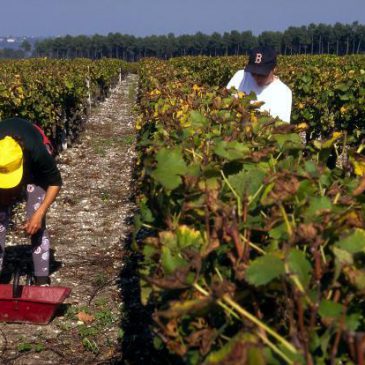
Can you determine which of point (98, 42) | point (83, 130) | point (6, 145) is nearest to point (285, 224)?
point (6, 145)

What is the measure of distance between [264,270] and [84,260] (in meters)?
4.97

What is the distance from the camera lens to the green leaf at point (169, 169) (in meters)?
2.19

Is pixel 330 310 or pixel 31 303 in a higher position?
pixel 330 310

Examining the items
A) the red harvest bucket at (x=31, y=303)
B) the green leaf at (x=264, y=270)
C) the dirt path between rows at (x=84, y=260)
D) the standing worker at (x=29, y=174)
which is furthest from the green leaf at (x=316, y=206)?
Result: the red harvest bucket at (x=31, y=303)

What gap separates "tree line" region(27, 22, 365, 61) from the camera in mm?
127375

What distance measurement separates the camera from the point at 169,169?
223 cm

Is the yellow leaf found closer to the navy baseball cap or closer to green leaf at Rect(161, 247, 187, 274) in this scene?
the navy baseball cap

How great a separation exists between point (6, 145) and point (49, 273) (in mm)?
2062

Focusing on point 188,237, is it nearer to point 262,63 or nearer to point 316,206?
point 316,206


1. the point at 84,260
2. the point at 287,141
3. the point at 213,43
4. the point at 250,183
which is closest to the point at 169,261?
the point at 250,183

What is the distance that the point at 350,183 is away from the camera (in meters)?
2.31

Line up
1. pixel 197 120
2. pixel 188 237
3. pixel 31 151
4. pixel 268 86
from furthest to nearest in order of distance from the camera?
pixel 268 86
pixel 31 151
pixel 197 120
pixel 188 237

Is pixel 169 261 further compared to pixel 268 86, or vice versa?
pixel 268 86

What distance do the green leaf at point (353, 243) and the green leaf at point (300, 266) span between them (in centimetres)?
13
